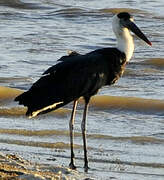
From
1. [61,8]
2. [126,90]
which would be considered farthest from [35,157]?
[61,8]

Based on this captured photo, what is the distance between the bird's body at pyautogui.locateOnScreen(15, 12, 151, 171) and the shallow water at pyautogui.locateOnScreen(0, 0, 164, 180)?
605 millimetres

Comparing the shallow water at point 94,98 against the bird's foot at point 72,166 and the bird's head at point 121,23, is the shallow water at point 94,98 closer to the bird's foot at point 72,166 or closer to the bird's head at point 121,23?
the bird's foot at point 72,166

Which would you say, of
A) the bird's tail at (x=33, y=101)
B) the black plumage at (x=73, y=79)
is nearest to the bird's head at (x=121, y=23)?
the black plumage at (x=73, y=79)

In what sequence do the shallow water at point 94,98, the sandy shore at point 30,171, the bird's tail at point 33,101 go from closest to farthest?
1. the sandy shore at point 30,171
2. the bird's tail at point 33,101
3. the shallow water at point 94,98

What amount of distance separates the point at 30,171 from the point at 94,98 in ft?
16.3

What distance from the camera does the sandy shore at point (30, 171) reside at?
6328mm

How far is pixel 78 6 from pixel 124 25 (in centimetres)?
1284

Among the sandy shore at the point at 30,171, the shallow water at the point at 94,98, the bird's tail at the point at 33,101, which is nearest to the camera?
the sandy shore at the point at 30,171

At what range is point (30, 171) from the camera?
22.0 feet

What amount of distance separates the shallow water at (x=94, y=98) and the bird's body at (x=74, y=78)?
61 cm

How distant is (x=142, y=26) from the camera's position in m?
18.7

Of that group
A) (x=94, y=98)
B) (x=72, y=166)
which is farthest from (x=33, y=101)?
(x=94, y=98)

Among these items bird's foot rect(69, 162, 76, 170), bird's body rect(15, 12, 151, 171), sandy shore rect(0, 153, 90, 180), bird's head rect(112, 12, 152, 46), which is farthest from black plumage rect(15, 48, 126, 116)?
sandy shore rect(0, 153, 90, 180)

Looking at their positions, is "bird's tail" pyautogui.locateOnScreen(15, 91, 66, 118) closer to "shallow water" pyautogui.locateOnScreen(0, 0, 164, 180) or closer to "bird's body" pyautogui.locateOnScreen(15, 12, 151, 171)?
"bird's body" pyautogui.locateOnScreen(15, 12, 151, 171)
